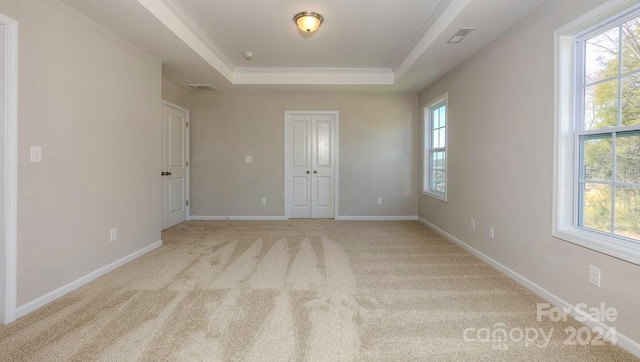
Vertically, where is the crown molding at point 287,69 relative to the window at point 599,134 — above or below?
above

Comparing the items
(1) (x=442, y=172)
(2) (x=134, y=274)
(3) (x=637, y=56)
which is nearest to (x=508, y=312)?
(3) (x=637, y=56)

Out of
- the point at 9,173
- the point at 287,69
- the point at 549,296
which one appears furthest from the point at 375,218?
the point at 9,173

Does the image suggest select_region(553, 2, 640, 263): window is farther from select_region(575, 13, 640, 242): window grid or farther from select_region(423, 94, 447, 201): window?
select_region(423, 94, 447, 201): window

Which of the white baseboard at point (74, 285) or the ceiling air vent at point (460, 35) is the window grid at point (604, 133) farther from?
the white baseboard at point (74, 285)

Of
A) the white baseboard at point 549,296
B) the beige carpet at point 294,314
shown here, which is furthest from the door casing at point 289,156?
the white baseboard at point 549,296

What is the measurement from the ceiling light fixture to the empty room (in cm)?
2

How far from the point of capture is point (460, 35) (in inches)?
116

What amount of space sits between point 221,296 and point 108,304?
84cm

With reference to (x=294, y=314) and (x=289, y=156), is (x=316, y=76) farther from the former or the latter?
(x=294, y=314)

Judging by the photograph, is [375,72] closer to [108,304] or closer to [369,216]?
[369,216]

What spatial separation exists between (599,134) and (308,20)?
2599 mm

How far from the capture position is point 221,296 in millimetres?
2367

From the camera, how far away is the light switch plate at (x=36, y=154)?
214 centimetres

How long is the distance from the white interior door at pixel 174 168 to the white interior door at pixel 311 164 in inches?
73.7
